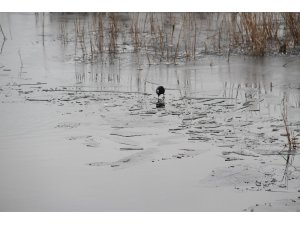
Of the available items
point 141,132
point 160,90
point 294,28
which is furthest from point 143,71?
point 294,28

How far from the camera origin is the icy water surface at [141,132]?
2523 mm

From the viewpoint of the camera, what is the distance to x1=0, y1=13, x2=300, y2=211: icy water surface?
2523mm

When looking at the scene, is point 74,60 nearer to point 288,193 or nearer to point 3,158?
point 3,158

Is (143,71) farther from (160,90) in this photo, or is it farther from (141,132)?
(141,132)

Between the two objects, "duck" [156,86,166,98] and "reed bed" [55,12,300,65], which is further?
"reed bed" [55,12,300,65]

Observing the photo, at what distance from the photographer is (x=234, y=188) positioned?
2.57m

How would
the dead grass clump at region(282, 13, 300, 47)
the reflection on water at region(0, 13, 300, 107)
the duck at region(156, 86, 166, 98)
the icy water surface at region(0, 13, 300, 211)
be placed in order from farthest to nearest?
the dead grass clump at region(282, 13, 300, 47), the reflection on water at region(0, 13, 300, 107), the duck at region(156, 86, 166, 98), the icy water surface at region(0, 13, 300, 211)

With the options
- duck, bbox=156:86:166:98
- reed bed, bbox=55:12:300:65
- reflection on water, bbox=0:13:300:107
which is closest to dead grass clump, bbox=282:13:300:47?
reed bed, bbox=55:12:300:65

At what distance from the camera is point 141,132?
3285 mm

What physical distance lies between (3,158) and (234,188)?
127cm

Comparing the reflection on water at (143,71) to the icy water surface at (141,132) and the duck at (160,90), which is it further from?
the duck at (160,90)

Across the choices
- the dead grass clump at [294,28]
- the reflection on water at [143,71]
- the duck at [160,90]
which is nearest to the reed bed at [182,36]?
the dead grass clump at [294,28]

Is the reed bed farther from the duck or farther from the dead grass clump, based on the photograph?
the duck

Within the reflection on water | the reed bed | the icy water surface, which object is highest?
the reed bed
